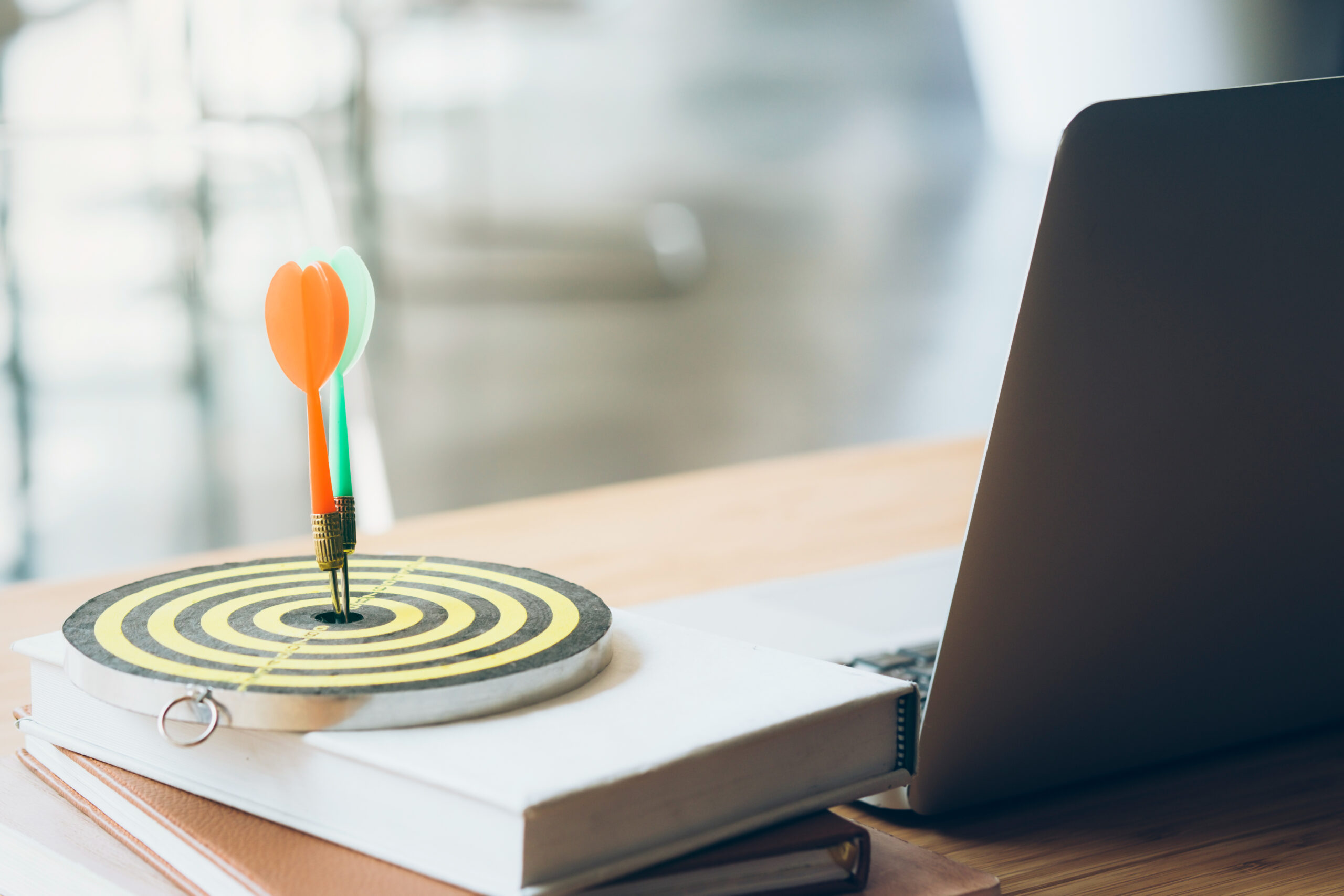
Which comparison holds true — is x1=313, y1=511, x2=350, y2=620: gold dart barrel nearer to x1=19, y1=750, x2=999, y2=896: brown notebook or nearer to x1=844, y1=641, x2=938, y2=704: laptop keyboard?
x1=19, y1=750, x2=999, y2=896: brown notebook

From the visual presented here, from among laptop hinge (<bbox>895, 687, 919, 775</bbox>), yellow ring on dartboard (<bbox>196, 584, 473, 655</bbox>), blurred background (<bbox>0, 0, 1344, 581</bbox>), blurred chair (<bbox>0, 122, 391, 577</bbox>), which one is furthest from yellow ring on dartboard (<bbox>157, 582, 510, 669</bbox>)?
blurred chair (<bbox>0, 122, 391, 577</bbox>)

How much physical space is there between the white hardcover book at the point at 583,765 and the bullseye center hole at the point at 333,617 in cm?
5

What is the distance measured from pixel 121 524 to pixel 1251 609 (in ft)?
11.7

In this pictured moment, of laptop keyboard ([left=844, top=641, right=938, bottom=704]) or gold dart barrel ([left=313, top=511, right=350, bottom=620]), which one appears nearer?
gold dart barrel ([left=313, top=511, right=350, bottom=620])

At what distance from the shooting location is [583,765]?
342 mm

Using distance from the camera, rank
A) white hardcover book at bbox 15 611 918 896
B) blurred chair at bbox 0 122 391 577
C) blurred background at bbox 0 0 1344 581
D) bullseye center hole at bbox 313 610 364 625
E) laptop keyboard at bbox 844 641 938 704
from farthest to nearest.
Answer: blurred background at bbox 0 0 1344 581 < blurred chair at bbox 0 122 391 577 < laptop keyboard at bbox 844 641 938 704 < bullseye center hole at bbox 313 610 364 625 < white hardcover book at bbox 15 611 918 896

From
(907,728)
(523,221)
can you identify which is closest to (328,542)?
(907,728)

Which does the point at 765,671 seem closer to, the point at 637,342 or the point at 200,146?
the point at 200,146

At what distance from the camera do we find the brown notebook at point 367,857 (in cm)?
36

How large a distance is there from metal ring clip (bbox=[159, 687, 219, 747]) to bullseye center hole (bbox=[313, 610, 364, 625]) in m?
0.06

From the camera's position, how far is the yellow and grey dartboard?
1.21 feet

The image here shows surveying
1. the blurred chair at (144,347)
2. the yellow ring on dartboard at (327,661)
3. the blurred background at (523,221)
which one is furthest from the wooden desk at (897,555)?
the blurred chair at (144,347)

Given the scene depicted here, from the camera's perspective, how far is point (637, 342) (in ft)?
16.8

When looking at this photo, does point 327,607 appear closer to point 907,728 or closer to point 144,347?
point 907,728
